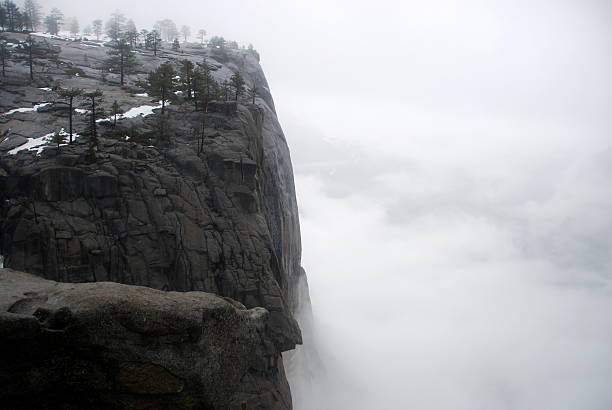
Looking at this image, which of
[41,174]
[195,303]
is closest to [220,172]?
[41,174]

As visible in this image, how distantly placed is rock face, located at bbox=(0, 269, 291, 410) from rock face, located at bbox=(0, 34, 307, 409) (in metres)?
7.97

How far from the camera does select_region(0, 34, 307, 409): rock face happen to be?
86.6 feet

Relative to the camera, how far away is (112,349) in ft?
39.0

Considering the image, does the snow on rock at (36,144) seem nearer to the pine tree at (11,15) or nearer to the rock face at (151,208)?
the rock face at (151,208)

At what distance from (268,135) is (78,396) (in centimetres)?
4049

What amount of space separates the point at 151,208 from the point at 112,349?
19.5 meters

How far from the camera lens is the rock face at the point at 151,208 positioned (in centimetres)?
2639

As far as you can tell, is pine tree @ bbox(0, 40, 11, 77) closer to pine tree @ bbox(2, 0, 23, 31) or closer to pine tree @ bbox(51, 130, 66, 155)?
pine tree @ bbox(51, 130, 66, 155)

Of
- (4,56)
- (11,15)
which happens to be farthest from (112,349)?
(11,15)

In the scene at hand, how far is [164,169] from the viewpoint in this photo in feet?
105

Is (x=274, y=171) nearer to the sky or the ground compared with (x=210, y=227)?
nearer to the sky

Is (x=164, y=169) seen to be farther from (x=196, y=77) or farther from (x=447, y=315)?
(x=447, y=315)

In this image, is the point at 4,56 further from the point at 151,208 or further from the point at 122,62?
the point at 151,208

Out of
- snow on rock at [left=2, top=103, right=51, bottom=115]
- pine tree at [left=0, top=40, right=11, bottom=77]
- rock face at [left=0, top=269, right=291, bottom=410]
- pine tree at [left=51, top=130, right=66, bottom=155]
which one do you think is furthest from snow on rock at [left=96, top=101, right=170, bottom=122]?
rock face at [left=0, top=269, right=291, bottom=410]
